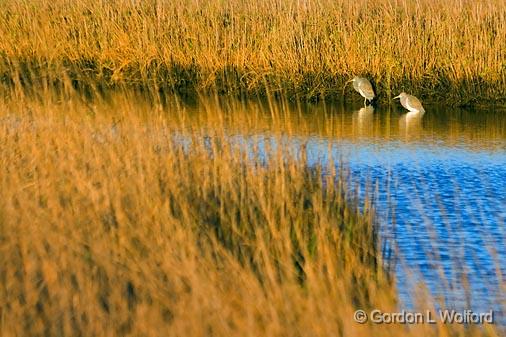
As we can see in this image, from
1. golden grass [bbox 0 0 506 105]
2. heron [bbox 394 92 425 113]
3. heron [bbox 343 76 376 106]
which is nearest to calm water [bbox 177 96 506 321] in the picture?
heron [bbox 394 92 425 113]

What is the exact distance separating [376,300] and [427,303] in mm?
314

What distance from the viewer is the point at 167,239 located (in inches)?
172

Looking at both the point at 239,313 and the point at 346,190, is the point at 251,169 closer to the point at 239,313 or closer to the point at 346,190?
the point at 346,190

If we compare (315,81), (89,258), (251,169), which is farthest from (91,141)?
(315,81)

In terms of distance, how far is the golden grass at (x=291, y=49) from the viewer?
1225 cm

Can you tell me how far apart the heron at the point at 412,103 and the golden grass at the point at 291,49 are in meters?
0.92

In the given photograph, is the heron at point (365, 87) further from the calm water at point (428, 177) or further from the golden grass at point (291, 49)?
the golden grass at point (291, 49)

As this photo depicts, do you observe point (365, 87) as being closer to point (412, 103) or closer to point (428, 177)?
point (412, 103)

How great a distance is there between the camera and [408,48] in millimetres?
12375

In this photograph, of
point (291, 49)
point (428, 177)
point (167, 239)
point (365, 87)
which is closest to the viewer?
point (167, 239)

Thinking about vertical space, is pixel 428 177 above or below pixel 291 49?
below

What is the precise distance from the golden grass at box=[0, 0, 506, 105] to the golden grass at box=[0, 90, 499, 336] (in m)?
5.45

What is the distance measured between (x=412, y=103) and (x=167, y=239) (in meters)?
7.36

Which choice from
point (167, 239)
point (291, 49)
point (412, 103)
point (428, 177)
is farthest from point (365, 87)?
point (167, 239)
